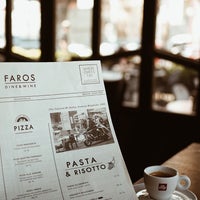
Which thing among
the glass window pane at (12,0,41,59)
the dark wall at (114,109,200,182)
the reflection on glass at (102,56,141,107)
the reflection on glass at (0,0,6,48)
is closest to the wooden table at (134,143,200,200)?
the dark wall at (114,109,200,182)

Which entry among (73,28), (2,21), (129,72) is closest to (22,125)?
(129,72)

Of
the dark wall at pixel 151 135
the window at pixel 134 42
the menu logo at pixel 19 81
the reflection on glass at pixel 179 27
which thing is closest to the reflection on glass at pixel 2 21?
the window at pixel 134 42

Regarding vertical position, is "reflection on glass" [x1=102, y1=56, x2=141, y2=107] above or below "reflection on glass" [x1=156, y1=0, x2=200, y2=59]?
below

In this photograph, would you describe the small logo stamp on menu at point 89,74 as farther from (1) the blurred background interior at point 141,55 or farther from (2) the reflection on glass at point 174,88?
(2) the reflection on glass at point 174,88

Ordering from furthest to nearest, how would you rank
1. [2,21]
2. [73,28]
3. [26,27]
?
[2,21] → [26,27] → [73,28]

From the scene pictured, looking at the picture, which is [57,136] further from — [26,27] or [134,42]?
[26,27]

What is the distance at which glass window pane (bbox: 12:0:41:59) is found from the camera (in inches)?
145

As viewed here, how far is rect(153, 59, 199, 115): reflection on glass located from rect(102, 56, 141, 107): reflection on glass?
172mm

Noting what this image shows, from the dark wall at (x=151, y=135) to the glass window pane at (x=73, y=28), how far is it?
2.40 feet

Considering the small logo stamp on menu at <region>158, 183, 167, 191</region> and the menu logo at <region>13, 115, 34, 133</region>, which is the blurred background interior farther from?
the menu logo at <region>13, 115, 34, 133</region>

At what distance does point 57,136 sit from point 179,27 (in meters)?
2.52

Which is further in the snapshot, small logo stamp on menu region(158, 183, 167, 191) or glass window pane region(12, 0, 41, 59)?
glass window pane region(12, 0, 41, 59)

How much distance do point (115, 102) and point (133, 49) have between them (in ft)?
2.33

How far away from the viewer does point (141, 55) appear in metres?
3.10
